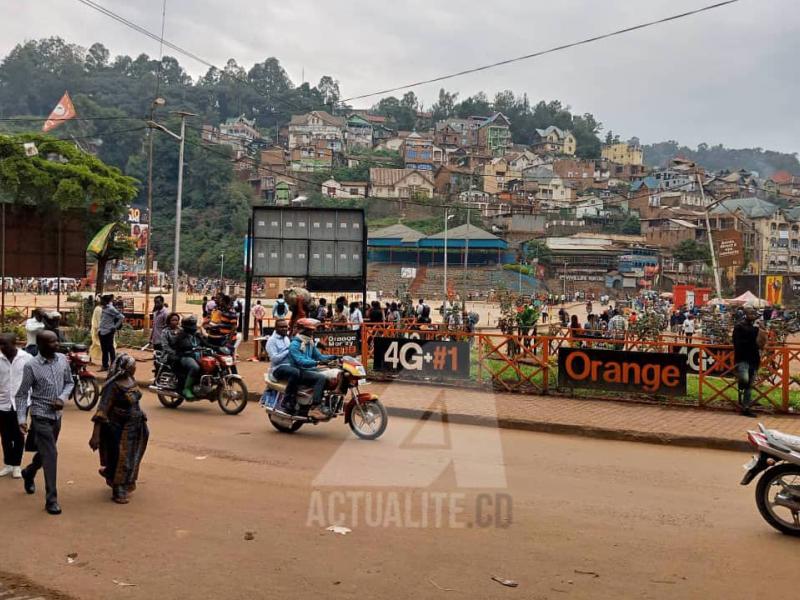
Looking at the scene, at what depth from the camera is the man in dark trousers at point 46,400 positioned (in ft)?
21.7

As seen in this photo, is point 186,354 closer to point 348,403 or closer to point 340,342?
point 348,403

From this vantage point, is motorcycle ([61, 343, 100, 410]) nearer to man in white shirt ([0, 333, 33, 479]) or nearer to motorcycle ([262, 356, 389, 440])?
motorcycle ([262, 356, 389, 440])

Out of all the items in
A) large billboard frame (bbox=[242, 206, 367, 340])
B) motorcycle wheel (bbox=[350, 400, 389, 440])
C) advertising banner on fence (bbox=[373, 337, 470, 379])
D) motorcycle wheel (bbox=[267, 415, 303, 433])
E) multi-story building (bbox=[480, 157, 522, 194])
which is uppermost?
multi-story building (bbox=[480, 157, 522, 194])

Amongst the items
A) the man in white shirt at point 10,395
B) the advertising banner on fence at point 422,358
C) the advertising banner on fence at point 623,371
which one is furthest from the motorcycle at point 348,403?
the advertising banner on fence at point 623,371

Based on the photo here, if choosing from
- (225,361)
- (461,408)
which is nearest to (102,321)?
(225,361)

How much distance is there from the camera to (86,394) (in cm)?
1213

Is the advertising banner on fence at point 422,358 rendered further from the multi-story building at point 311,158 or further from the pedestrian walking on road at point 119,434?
the multi-story building at point 311,158

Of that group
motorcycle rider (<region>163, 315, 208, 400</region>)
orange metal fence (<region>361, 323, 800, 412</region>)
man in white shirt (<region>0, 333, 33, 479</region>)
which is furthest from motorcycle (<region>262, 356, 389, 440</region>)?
orange metal fence (<region>361, 323, 800, 412</region>)

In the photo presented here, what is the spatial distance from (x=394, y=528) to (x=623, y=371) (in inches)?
306

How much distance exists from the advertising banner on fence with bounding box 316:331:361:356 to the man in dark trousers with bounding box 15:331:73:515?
852 cm

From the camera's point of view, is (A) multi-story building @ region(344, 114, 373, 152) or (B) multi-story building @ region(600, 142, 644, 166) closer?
(B) multi-story building @ region(600, 142, 644, 166)

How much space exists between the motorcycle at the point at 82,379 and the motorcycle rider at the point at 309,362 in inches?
153

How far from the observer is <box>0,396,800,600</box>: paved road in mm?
5133

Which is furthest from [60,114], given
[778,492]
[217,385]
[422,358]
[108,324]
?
[778,492]
